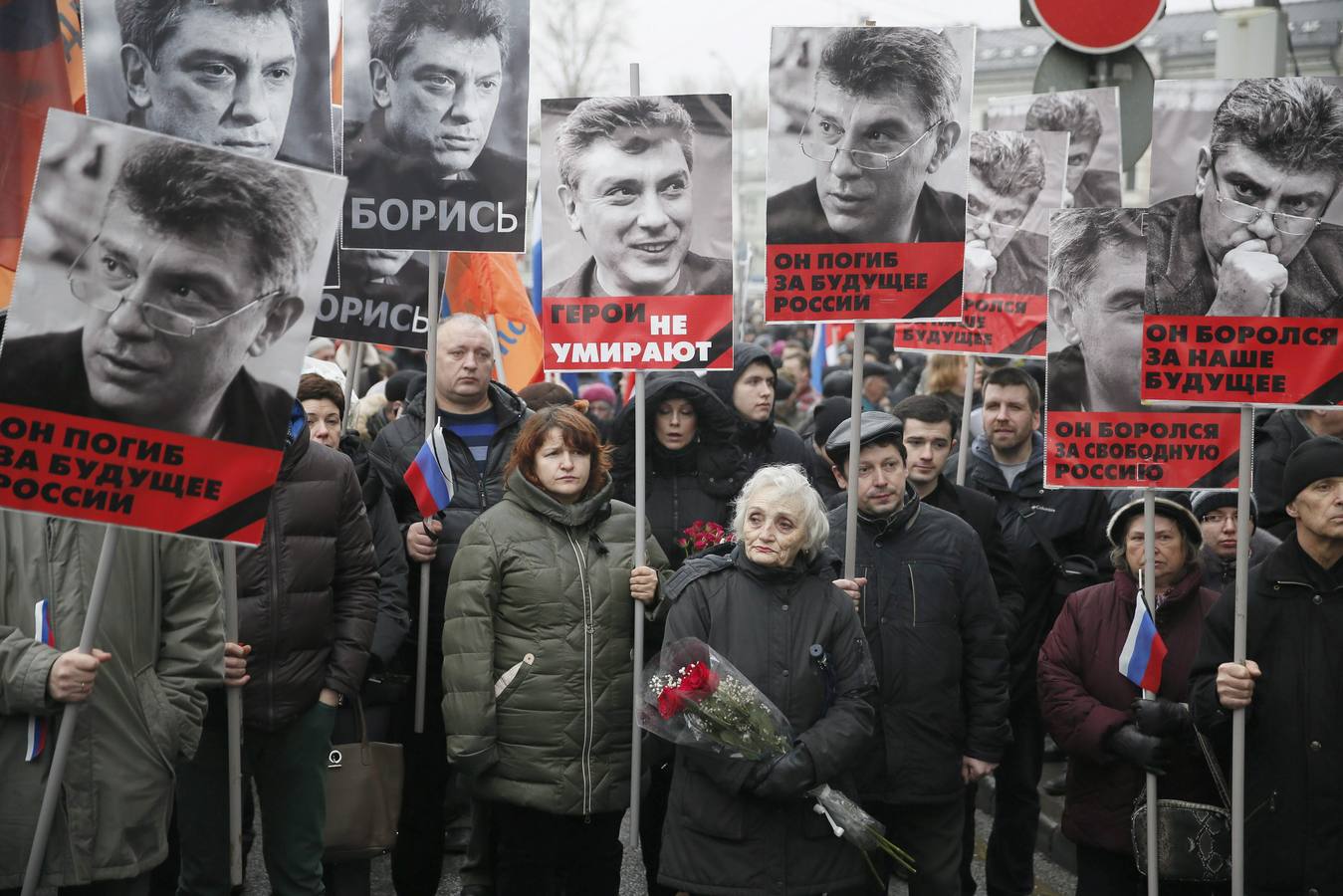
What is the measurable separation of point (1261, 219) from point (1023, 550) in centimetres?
218

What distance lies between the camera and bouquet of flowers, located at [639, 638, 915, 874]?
16.8 ft

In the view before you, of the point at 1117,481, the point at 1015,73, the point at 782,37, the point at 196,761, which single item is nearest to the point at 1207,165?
Result: the point at 1117,481

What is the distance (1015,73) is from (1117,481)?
70786 millimetres

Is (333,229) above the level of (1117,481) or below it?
above

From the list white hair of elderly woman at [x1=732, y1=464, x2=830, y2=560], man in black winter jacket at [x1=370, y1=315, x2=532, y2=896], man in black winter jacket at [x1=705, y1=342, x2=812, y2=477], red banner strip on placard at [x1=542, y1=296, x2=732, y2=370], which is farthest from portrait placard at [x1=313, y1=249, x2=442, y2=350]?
white hair of elderly woman at [x1=732, y1=464, x2=830, y2=560]

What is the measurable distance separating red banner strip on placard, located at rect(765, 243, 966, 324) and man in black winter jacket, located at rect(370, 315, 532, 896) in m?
1.31

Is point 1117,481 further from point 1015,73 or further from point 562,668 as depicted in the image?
point 1015,73

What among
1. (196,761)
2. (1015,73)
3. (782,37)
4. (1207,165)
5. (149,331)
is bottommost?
(196,761)

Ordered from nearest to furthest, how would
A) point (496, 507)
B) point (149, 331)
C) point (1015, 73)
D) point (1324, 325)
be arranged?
point (149, 331) < point (1324, 325) < point (496, 507) < point (1015, 73)

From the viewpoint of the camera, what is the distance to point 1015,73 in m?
73.6

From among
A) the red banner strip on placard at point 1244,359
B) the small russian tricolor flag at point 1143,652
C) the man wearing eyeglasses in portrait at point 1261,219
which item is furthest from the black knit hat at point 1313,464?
the small russian tricolor flag at point 1143,652

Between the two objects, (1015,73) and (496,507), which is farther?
(1015,73)

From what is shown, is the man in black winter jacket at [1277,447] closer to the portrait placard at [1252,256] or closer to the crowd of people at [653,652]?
the crowd of people at [653,652]

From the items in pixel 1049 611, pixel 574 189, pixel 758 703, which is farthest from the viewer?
pixel 1049 611
